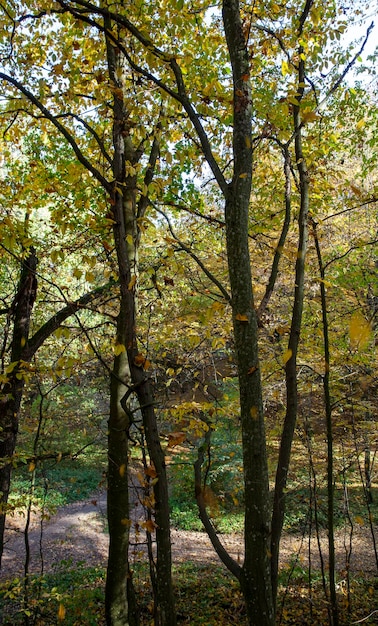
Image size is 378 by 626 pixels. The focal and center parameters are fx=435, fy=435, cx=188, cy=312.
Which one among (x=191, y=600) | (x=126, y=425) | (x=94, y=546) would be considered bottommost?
(x=191, y=600)

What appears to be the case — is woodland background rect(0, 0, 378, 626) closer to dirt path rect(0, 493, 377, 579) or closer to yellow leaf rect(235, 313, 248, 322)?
yellow leaf rect(235, 313, 248, 322)

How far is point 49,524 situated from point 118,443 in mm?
9845

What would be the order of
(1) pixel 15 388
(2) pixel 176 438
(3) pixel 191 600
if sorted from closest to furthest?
1. (2) pixel 176 438
2. (1) pixel 15 388
3. (3) pixel 191 600

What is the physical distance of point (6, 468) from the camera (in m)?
5.33

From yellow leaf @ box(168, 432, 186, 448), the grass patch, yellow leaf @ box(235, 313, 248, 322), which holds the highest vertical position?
yellow leaf @ box(235, 313, 248, 322)

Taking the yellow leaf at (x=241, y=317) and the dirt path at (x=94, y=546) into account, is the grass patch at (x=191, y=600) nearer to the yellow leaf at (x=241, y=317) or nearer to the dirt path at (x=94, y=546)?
the dirt path at (x=94, y=546)

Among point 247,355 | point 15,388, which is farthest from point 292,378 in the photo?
point 15,388

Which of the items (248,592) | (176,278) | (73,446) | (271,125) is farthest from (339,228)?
(73,446)

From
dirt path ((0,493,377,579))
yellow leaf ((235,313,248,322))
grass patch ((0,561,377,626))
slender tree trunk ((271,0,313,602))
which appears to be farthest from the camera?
dirt path ((0,493,377,579))

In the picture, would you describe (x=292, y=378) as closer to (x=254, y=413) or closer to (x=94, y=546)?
(x=254, y=413)

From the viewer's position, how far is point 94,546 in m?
10.6


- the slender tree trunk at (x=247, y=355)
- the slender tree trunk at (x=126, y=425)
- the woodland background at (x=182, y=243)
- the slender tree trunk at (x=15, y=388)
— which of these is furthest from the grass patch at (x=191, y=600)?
the slender tree trunk at (x=247, y=355)

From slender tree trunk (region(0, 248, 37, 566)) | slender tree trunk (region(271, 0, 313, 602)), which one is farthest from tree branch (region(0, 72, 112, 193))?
slender tree trunk (region(0, 248, 37, 566))

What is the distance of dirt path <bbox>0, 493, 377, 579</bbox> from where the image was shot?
925 centimetres
